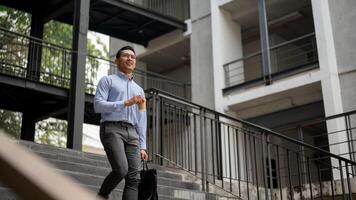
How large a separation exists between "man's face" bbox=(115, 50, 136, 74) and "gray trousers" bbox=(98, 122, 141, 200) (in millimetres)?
532

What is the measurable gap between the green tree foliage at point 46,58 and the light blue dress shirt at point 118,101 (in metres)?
10.2

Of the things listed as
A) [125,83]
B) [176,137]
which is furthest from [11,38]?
[125,83]

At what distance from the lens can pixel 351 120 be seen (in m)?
11.7

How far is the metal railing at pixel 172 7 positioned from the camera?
18.2m

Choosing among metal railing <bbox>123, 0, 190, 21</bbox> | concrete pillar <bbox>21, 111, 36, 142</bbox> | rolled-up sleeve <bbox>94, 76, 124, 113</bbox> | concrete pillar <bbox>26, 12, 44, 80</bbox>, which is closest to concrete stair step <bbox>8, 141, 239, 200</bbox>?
rolled-up sleeve <bbox>94, 76, 124, 113</bbox>

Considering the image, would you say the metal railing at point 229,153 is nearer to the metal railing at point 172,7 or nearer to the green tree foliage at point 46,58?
the green tree foliage at point 46,58

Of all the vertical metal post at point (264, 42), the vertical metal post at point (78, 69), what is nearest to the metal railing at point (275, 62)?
the vertical metal post at point (264, 42)

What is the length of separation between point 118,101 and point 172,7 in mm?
14604

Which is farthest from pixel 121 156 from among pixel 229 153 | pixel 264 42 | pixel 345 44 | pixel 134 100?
pixel 264 42

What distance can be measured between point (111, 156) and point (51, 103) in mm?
11141

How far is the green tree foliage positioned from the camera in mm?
14844

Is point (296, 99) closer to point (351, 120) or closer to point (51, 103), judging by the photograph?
point (351, 120)

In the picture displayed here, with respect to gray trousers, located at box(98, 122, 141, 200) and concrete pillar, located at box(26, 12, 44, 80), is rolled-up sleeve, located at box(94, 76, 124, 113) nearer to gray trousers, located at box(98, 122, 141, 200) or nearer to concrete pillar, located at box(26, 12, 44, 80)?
gray trousers, located at box(98, 122, 141, 200)

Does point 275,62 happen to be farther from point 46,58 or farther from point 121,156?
point 121,156
